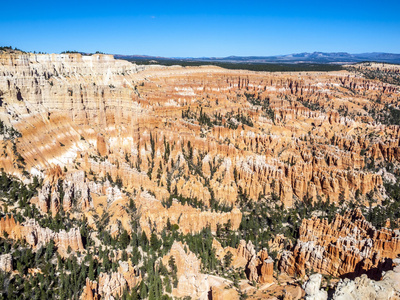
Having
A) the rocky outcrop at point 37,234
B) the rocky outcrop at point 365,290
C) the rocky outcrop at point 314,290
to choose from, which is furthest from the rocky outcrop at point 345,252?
the rocky outcrop at point 37,234

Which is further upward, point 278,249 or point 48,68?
point 48,68

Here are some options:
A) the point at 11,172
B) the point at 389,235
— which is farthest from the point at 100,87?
the point at 389,235

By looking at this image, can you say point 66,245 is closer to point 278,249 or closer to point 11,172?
point 11,172

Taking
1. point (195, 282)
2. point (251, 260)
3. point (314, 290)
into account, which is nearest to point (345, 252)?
point (251, 260)

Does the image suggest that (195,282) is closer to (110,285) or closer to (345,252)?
(110,285)

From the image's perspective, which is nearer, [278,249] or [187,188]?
[278,249]

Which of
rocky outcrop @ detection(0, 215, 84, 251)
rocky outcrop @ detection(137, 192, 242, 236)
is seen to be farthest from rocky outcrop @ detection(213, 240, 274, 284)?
rocky outcrop @ detection(0, 215, 84, 251)
